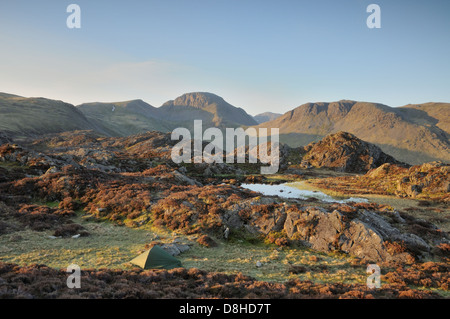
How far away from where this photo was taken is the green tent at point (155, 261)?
663 inches

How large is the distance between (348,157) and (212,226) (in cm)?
9430

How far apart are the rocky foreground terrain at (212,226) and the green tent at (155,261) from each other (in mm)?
1223

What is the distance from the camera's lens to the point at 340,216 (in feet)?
74.3

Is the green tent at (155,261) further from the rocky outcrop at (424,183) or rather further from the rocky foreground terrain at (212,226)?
the rocky outcrop at (424,183)

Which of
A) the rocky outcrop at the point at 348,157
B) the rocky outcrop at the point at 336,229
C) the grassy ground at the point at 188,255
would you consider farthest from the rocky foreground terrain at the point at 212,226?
the rocky outcrop at the point at 348,157

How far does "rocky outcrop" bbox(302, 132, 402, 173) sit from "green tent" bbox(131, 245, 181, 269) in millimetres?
95331

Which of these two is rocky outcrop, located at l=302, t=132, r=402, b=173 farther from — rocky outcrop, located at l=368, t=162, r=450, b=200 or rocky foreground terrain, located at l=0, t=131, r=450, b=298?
rocky foreground terrain, located at l=0, t=131, r=450, b=298

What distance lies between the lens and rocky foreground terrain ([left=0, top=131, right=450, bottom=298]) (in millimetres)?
13398

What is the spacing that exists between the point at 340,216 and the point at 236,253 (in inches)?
411

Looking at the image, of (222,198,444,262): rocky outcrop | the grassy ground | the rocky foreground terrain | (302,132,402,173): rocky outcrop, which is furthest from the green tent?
(302,132,402,173): rocky outcrop

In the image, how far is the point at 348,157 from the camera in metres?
102
